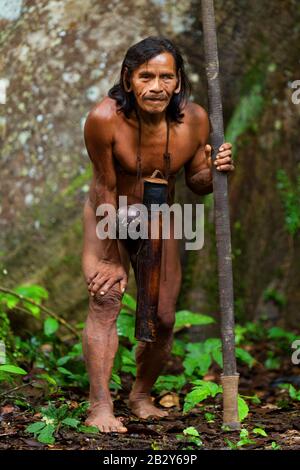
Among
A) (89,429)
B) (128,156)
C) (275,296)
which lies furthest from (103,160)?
(275,296)

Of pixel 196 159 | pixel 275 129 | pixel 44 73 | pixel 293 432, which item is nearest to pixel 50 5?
pixel 44 73

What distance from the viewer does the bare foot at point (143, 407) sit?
19.5 feet

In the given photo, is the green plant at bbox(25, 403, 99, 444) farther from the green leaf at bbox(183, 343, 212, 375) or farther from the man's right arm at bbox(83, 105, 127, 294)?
the green leaf at bbox(183, 343, 212, 375)

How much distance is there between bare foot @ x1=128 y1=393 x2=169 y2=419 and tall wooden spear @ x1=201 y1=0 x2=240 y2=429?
81 cm

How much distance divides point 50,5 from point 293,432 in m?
4.54

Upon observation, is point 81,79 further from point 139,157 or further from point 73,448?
point 73,448

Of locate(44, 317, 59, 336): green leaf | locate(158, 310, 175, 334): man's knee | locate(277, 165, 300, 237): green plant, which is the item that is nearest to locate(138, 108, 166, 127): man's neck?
locate(158, 310, 175, 334): man's knee

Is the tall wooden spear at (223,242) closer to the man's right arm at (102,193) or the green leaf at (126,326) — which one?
the man's right arm at (102,193)

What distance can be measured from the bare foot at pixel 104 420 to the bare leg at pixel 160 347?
0.55 m

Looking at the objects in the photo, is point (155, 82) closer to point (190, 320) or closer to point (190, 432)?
point (190, 432)

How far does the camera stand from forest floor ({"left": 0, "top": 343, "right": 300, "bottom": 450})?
16.4 ft

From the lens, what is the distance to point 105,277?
5582 millimetres

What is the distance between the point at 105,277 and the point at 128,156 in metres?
0.73

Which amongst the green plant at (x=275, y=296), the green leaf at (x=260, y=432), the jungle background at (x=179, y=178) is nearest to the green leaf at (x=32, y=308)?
the jungle background at (x=179, y=178)
